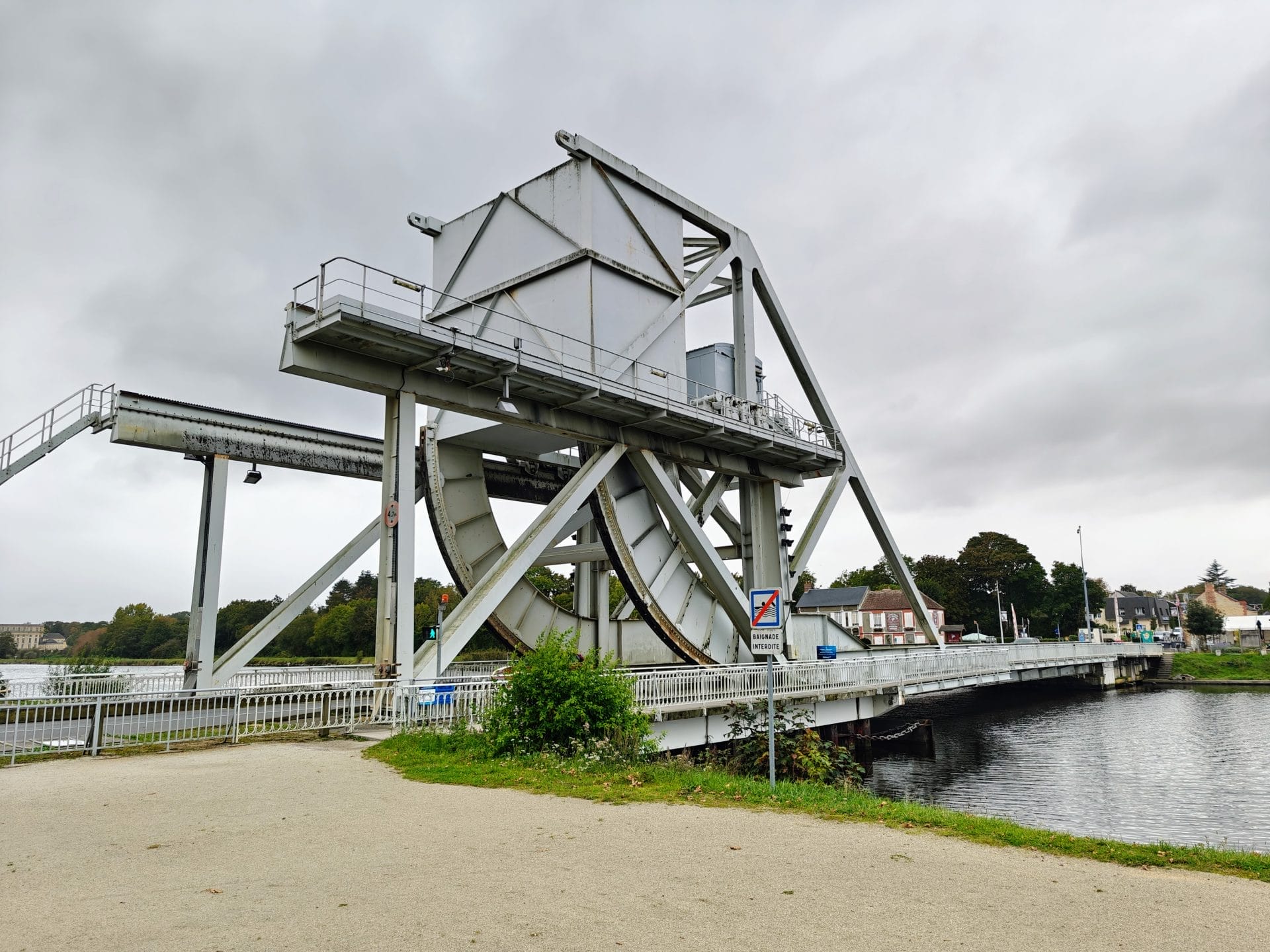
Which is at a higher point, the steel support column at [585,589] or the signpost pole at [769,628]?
the steel support column at [585,589]

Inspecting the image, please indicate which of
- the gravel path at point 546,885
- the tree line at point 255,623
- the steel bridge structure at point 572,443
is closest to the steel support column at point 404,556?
the steel bridge structure at point 572,443

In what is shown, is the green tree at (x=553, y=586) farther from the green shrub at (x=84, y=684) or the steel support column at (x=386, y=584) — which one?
the steel support column at (x=386, y=584)

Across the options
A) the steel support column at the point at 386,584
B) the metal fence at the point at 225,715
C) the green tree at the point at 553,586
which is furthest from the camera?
the green tree at the point at 553,586

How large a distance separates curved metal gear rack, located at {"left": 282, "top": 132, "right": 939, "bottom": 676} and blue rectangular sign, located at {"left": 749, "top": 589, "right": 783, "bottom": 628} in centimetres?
765

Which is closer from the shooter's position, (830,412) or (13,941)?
(13,941)

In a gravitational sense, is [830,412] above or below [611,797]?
above

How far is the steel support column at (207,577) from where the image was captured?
18359 millimetres

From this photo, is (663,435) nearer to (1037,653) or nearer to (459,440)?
(459,440)

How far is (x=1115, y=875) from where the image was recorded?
6.16m

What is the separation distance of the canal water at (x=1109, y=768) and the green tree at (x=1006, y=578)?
164 ft

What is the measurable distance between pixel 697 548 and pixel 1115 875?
1660 centimetres

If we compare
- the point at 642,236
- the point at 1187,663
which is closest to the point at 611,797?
the point at 642,236

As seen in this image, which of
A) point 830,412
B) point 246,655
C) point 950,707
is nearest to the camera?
point 246,655

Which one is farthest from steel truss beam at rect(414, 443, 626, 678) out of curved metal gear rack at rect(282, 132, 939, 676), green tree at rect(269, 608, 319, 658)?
green tree at rect(269, 608, 319, 658)
